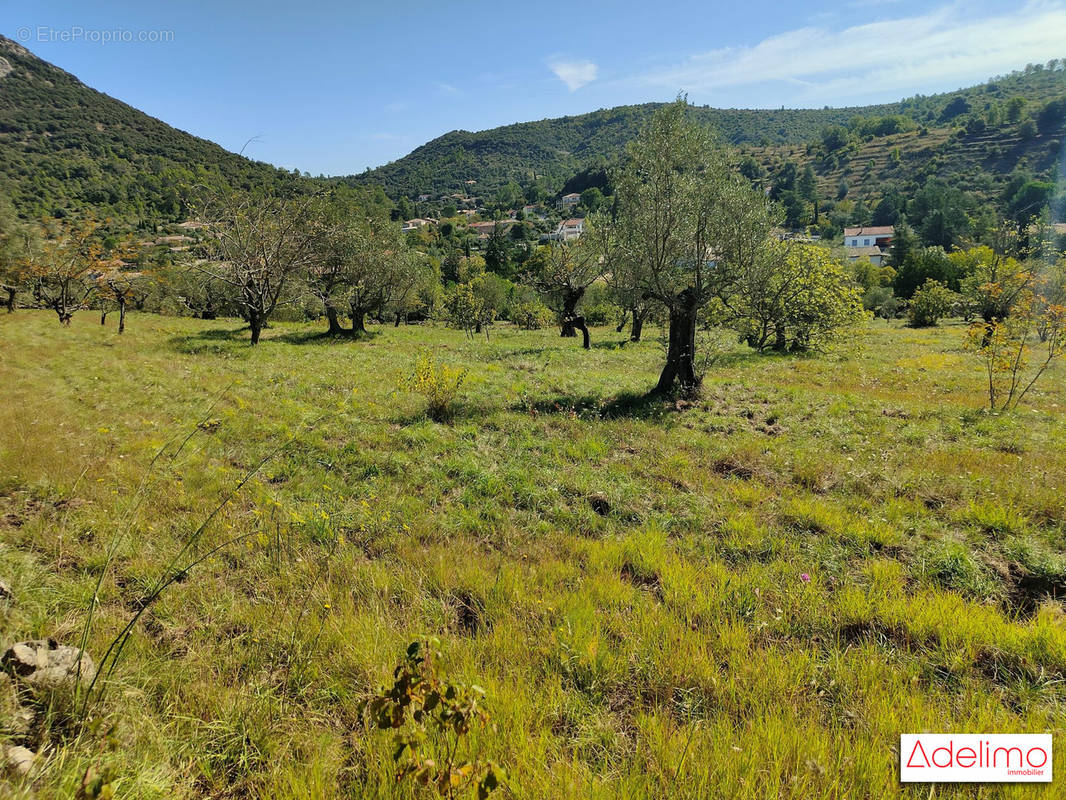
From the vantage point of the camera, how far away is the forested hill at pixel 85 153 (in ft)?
251

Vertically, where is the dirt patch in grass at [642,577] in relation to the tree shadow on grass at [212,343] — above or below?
below

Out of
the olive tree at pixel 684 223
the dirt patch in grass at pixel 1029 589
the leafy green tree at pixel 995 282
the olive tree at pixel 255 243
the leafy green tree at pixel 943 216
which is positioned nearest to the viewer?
the dirt patch in grass at pixel 1029 589

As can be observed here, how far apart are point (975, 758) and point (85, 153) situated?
14364 centimetres

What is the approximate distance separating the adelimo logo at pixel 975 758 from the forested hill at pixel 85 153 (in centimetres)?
8373

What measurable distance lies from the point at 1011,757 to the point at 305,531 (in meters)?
6.85

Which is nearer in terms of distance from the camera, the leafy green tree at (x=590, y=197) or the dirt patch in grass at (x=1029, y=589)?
the dirt patch in grass at (x=1029, y=589)

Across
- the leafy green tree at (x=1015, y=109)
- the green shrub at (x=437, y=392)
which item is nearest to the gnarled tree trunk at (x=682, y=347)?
the green shrub at (x=437, y=392)

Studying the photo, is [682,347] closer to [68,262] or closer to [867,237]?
[68,262]

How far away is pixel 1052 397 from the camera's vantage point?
541 inches

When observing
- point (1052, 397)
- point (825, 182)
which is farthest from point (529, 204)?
point (1052, 397)

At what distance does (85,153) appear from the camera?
91500 mm

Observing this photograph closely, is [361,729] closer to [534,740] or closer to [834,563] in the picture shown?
[534,740]

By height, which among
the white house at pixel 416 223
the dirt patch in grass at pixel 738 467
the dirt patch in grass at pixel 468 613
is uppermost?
the white house at pixel 416 223

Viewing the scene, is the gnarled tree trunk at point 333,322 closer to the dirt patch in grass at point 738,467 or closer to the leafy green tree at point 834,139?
the dirt patch in grass at point 738,467
